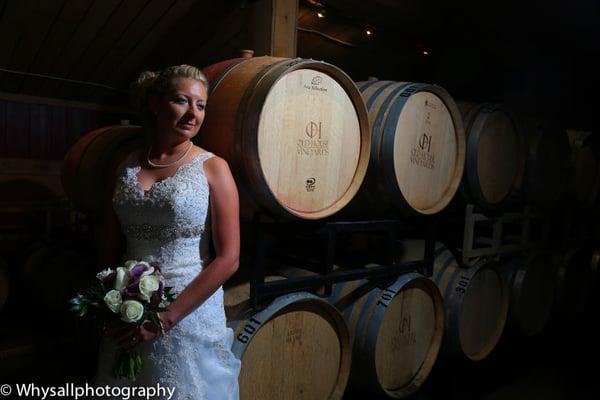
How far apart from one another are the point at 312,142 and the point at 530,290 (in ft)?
10.5

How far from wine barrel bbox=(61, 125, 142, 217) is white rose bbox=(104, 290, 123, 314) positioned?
51.7 inches

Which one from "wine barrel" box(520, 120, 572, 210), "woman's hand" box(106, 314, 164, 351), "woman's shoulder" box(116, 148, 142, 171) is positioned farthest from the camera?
"wine barrel" box(520, 120, 572, 210)

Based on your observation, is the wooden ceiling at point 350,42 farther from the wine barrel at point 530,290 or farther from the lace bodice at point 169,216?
the lace bodice at point 169,216

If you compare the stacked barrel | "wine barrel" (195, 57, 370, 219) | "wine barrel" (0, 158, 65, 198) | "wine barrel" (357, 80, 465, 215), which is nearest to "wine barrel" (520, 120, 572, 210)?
the stacked barrel

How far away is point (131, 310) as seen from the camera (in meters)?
1.43

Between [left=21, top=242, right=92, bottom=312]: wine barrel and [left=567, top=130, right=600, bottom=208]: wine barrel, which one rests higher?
[left=567, top=130, right=600, bottom=208]: wine barrel

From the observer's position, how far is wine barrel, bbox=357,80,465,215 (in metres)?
2.51

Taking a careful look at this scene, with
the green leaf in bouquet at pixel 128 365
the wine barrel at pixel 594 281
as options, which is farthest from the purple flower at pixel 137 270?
the wine barrel at pixel 594 281

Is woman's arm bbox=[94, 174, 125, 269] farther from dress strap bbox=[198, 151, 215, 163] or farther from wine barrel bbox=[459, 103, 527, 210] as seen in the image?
wine barrel bbox=[459, 103, 527, 210]

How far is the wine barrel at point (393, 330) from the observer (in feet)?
8.80

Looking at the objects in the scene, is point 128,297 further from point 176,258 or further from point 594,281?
point 594,281

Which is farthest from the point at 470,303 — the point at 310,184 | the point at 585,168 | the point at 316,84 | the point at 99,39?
the point at 99,39

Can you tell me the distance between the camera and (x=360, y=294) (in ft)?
9.05

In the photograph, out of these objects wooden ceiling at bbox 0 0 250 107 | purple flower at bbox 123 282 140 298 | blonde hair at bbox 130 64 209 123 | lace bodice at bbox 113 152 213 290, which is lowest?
purple flower at bbox 123 282 140 298
